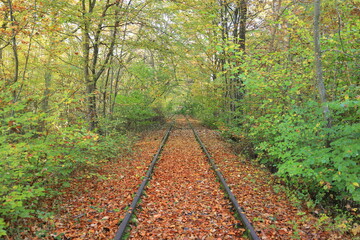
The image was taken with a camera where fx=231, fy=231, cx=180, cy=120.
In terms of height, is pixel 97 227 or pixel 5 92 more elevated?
pixel 5 92

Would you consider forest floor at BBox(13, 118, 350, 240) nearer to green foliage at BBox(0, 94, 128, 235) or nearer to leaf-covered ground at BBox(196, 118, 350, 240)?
leaf-covered ground at BBox(196, 118, 350, 240)

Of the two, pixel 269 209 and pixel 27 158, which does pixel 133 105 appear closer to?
pixel 27 158

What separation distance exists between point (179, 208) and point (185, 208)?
0.46ft

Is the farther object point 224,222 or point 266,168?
point 266,168

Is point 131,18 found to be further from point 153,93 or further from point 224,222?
point 224,222

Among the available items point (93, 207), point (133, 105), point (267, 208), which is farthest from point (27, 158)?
point (133, 105)

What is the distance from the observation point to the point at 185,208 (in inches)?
207

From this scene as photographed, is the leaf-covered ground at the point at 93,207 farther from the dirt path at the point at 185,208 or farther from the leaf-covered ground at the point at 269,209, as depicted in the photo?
the leaf-covered ground at the point at 269,209

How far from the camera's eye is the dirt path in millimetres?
4230

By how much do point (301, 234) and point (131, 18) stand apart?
959 centimetres

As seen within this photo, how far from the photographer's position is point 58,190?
593 centimetres

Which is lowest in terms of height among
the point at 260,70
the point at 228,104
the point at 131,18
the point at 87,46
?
the point at 228,104

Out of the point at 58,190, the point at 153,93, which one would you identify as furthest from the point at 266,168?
the point at 153,93

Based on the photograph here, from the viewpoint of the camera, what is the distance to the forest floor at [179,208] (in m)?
4.19
